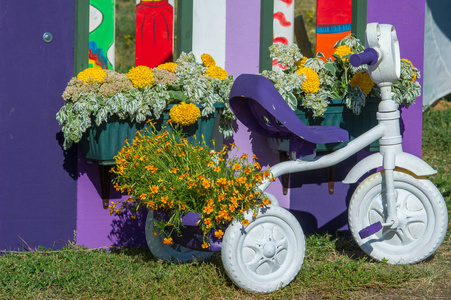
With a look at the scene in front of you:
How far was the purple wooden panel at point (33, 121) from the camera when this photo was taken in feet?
13.4

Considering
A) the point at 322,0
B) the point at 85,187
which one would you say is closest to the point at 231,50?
the point at 322,0

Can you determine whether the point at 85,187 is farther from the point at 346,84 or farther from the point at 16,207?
the point at 346,84

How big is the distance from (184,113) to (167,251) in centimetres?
82

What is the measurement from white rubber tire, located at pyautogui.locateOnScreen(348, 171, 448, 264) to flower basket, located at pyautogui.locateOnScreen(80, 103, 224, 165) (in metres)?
1.02

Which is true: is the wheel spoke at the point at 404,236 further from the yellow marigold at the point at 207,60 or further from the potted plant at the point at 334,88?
the yellow marigold at the point at 207,60

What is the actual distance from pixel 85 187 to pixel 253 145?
106 cm

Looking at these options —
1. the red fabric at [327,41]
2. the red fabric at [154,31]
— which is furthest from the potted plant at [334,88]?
the red fabric at [154,31]

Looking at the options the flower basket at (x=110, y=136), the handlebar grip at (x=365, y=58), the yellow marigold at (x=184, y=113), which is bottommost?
the flower basket at (x=110, y=136)

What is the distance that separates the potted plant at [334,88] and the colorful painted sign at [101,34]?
0.96 metres

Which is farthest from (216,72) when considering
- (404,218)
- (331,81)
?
(404,218)

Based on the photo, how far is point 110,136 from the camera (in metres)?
3.98

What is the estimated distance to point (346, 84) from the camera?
4266 mm

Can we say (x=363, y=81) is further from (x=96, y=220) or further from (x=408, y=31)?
(x=96, y=220)

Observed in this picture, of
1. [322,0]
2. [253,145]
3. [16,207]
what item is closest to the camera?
[16,207]
